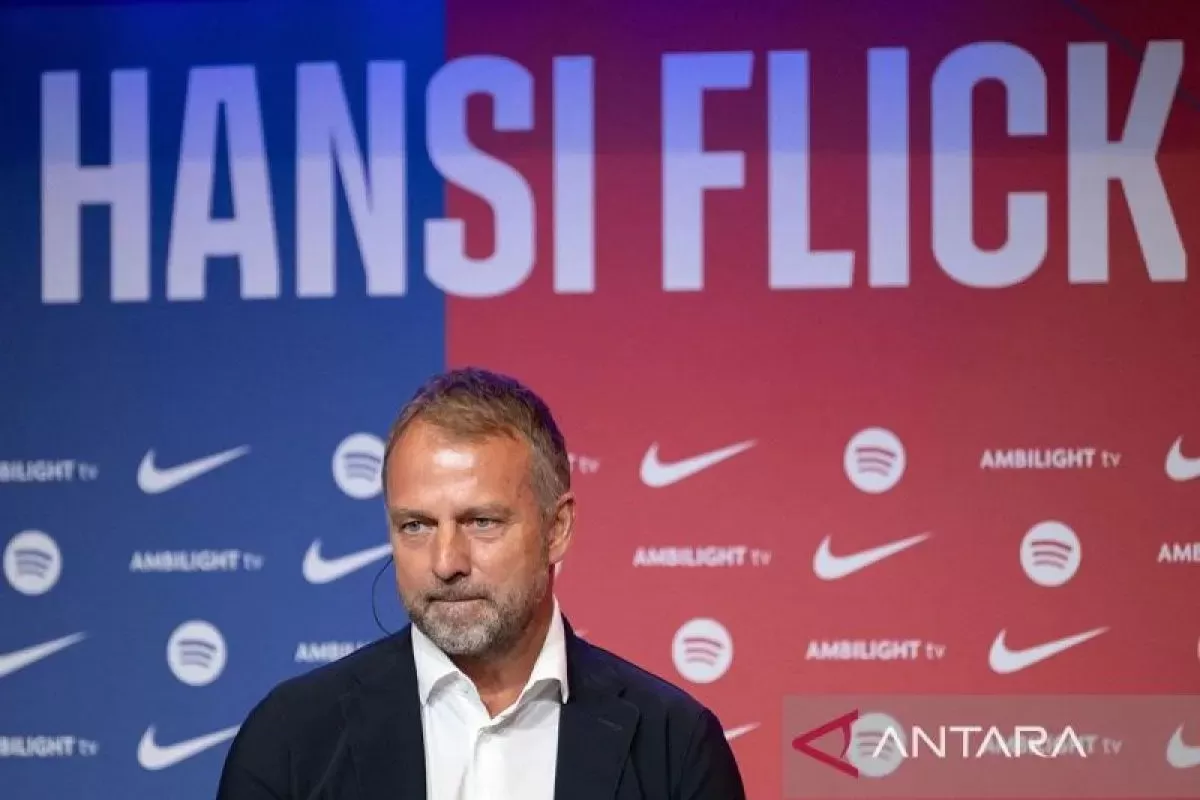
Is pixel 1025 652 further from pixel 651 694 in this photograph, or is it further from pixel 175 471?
pixel 175 471

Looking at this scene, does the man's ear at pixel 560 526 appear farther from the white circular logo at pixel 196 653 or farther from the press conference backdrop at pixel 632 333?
the white circular logo at pixel 196 653

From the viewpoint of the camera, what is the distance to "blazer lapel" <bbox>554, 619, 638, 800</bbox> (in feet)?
6.62

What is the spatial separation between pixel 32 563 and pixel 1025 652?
212cm

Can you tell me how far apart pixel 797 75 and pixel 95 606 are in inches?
74.4

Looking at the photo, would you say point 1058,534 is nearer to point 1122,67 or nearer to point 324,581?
point 1122,67

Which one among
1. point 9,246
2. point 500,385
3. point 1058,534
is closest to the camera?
point 500,385

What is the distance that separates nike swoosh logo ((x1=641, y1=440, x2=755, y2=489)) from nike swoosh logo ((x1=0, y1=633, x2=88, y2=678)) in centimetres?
132

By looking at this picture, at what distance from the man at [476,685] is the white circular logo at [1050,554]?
1513 millimetres

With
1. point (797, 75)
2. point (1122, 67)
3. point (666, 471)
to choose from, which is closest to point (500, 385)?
point (666, 471)

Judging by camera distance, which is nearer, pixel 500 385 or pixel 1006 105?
pixel 500 385

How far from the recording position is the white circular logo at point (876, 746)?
11.5ft

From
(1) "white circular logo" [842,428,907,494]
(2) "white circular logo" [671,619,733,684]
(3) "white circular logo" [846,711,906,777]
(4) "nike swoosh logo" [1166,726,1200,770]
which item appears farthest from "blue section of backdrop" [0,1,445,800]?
(4) "nike swoosh logo" [1166,726,1200,770]

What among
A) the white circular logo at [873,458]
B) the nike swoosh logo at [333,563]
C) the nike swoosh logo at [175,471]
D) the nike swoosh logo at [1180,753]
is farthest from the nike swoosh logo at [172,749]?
the nike swoosh logo at [1180,753]

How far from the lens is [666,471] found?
3561 millimetres
